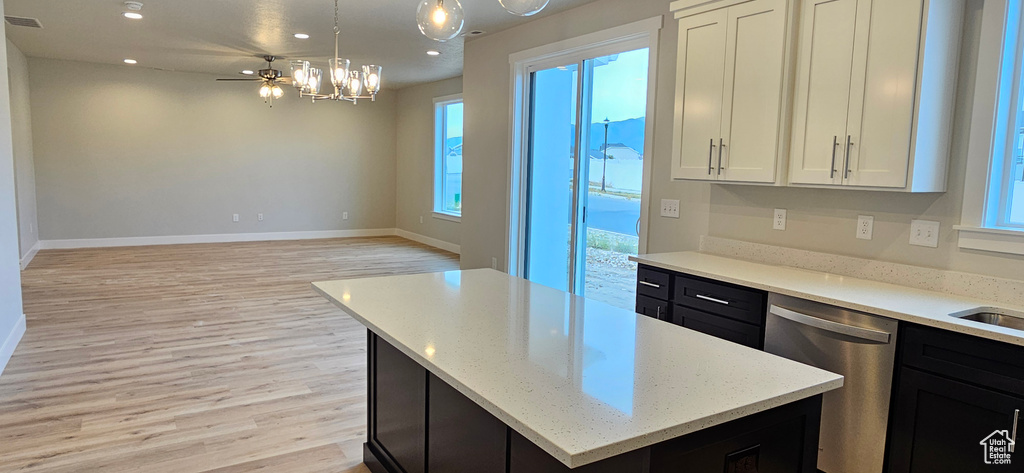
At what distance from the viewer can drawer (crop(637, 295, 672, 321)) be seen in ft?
10.8

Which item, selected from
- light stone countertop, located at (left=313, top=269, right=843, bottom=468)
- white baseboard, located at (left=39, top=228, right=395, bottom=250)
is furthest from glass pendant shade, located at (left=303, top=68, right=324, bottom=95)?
white baseboard, located at (left=39, top=228, right=395, bottom=250)

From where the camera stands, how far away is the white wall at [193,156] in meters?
8.38

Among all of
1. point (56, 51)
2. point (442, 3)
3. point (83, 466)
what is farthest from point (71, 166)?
point (442, 3)

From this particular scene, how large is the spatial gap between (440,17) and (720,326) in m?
1.89

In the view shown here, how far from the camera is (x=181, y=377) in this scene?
3723 millimetres

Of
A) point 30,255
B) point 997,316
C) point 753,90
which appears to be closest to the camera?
A: point 997,316

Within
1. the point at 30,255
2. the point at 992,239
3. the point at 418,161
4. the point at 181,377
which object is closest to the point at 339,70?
the point at 181,377

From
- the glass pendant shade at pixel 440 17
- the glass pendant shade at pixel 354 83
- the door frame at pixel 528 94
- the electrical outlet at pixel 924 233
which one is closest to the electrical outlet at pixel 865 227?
the electrical outlet at pixel 924 233

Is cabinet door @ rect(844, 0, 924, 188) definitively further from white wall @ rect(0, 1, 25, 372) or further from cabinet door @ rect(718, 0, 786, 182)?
white wall @ rect(0, 1, 25, 372)

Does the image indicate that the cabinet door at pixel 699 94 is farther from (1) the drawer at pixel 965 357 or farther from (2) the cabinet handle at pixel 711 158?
(1) the drawer at pixel 965 357

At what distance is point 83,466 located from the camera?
2.63m

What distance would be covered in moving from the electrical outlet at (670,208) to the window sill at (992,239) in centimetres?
157

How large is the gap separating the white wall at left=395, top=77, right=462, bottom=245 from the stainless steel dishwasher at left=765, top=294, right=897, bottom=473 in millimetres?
6841

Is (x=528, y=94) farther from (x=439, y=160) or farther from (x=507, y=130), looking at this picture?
(x=439, y=160)
